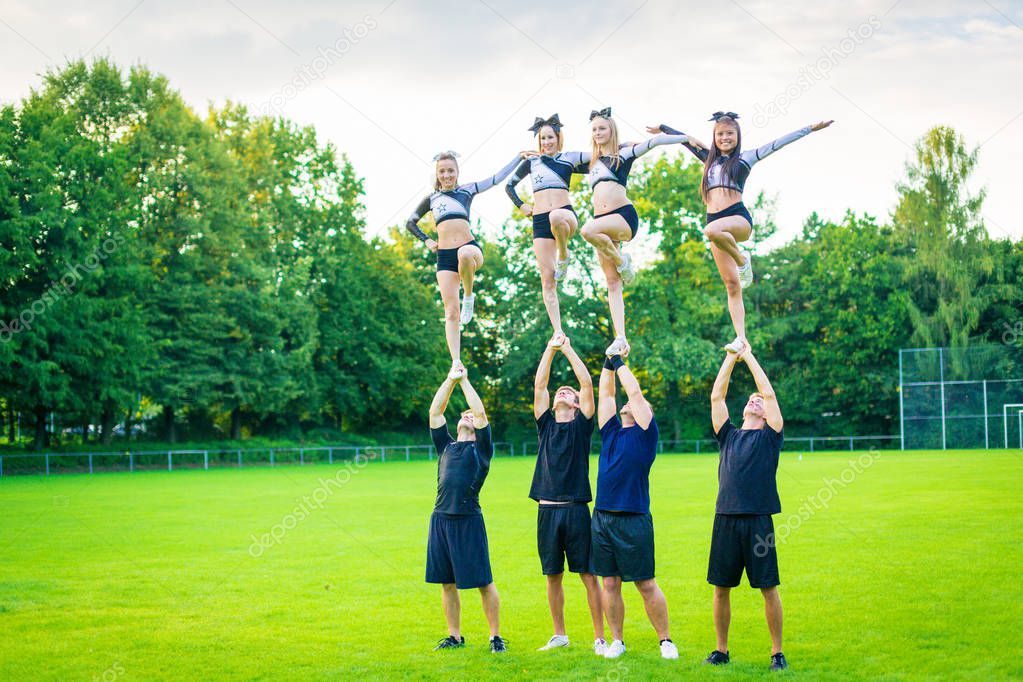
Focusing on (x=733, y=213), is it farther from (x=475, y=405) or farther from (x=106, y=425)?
(x=106, y=425)

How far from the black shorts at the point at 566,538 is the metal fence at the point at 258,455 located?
3415 centimetres

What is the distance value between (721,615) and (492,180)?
15.6 feet

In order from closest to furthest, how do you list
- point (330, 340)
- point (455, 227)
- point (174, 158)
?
1. point (455, 227)
2. point (174, 158)
3. point (330, 340)

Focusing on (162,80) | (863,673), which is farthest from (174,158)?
(863,673)

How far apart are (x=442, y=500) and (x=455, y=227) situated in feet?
9.27

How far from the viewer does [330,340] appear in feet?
179

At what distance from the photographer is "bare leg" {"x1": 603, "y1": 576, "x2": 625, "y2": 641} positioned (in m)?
8.88

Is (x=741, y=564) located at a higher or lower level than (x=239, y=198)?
lower

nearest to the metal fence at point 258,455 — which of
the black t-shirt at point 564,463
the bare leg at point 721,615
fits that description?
the black t-shirt at point 564,463

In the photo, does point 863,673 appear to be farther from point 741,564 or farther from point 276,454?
point 276,454

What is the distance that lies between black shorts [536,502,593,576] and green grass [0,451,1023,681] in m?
0.96

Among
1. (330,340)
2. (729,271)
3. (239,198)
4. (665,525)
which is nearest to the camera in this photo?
(729,271)

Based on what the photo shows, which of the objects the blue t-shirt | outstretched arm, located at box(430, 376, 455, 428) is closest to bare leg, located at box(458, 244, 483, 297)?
outstretched arm, located at box(430, 376, 455, 428)

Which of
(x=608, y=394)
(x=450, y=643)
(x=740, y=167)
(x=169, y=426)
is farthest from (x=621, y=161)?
(x=169, y=426)
